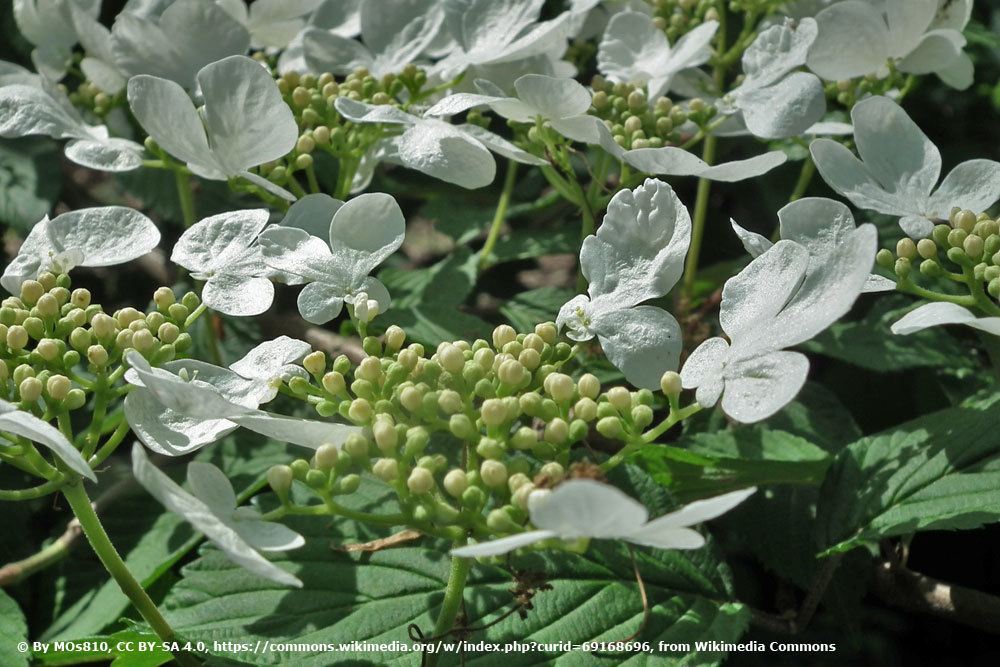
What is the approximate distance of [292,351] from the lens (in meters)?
0.74

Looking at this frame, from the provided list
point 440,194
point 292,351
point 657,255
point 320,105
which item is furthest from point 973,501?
point 440,194

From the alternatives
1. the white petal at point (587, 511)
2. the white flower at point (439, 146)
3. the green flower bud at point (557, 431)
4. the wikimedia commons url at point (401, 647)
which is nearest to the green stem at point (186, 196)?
the white flower at point (439, 146)

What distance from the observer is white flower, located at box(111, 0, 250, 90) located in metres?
0.99

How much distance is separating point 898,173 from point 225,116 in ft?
1.88

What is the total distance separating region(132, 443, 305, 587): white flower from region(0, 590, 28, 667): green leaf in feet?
1.14

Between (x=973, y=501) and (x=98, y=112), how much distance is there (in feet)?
3.09

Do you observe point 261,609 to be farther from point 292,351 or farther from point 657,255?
point 657,255

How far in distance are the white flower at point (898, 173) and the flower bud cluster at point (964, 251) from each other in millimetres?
21

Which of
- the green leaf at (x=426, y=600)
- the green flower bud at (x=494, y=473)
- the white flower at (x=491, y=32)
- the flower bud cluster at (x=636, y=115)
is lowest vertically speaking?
the green leaf at (x=426, y=600)

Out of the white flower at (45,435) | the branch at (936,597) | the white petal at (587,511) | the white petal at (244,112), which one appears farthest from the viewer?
the branch at (936,597)

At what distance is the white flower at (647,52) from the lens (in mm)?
1023

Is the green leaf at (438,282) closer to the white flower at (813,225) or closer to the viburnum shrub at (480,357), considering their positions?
the viburnum shrub at (480,357)

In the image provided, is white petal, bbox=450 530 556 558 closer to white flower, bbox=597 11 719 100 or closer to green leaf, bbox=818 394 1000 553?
green leaf, bbox=818 394 1000 553

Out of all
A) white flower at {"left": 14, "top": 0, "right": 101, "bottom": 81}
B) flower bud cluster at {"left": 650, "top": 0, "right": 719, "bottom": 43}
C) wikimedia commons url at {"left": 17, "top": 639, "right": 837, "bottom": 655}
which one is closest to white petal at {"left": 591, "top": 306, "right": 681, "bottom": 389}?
wikimedia commons url at {"left": 17, "top": 639, "right": 837, "bottom": 655}
